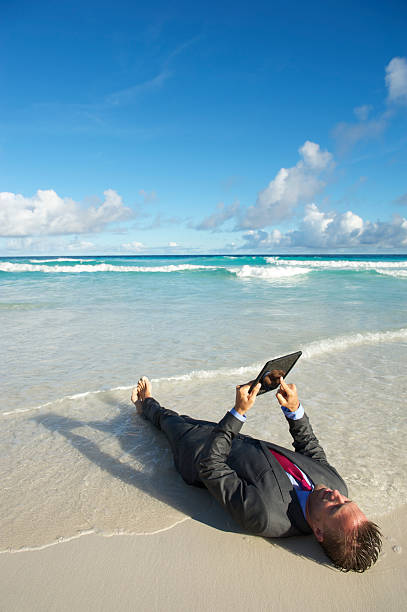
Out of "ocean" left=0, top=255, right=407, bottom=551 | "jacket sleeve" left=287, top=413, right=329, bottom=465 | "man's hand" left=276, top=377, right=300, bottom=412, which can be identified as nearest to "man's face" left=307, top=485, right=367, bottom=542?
"jacket sleeve" left=287, top=413, right=329, bottom=465

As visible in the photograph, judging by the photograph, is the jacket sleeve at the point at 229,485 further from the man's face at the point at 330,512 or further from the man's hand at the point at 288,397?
the man's hand at the point at 288,397

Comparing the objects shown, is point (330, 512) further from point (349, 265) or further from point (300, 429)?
point (349, 265)

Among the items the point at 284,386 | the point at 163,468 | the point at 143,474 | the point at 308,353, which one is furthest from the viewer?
the point at 308,353

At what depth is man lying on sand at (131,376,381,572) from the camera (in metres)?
2.43

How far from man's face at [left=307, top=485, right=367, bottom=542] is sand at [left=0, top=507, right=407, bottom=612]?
329 mm

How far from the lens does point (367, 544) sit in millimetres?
2367

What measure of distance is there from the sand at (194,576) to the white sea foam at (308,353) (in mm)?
2839

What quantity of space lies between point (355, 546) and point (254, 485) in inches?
29.2

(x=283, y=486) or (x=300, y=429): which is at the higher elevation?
(x=300, y=429)

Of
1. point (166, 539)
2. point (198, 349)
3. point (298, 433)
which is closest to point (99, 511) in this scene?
point (166, 539)

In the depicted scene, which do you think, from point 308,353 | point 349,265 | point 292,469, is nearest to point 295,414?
point 292,469

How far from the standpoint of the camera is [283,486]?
279 cm

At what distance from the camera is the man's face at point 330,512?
239cm

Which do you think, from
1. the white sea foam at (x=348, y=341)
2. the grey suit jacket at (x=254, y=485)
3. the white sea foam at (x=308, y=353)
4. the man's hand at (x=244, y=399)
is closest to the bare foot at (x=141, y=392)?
the white sea foam at (x=308, y=353)
